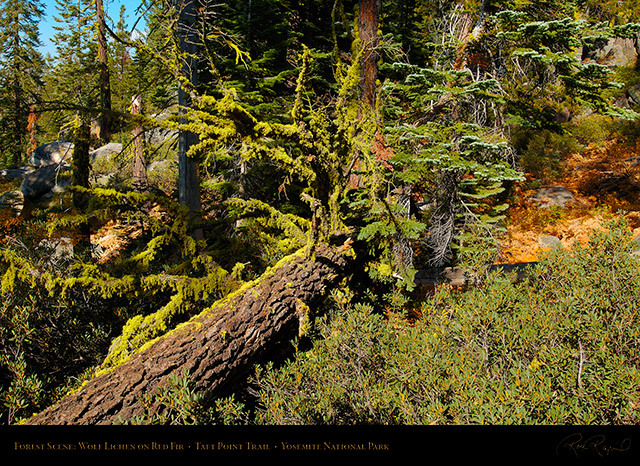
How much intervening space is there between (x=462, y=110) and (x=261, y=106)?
5.22m

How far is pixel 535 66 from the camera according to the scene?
689cm

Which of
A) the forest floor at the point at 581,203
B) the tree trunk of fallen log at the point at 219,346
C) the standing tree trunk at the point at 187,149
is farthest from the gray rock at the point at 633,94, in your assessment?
the standing tree trunk at the point at 187,149

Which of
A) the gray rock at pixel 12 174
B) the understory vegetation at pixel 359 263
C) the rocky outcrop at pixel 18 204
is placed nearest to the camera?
the understory vegetation at pixel 359 263

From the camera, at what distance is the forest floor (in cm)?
1088

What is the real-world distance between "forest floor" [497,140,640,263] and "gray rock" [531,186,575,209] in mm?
187

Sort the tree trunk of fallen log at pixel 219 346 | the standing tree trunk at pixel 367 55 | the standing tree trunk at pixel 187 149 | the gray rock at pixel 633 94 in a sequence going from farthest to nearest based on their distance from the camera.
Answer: the gray rock at pixel 633 94, the standing tree trunk at pixel 187 149, the standing tree trunk at pixel 367 55, the tree trunk of fallen log at pixel 219 346

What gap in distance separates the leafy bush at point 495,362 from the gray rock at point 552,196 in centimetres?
955

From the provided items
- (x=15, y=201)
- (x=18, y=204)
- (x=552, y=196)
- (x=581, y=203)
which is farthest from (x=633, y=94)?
(x=15, y=201)

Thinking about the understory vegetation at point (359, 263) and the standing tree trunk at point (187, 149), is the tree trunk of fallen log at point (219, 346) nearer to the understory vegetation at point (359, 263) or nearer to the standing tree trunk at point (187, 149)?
the understory vegetation at point (359, 263)

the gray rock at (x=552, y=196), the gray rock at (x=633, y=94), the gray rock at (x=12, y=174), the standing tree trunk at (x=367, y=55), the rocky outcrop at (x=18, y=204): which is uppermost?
the gray rock at (x=633, y=94)

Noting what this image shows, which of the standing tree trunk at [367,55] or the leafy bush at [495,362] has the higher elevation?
the standing tree trunk at [367,55]

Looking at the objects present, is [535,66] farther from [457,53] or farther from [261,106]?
[261,106]

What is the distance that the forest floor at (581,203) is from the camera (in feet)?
35.7

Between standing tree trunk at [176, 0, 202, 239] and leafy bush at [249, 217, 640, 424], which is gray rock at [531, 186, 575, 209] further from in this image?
standing tree trunk at [176, 0, 202, 239]
